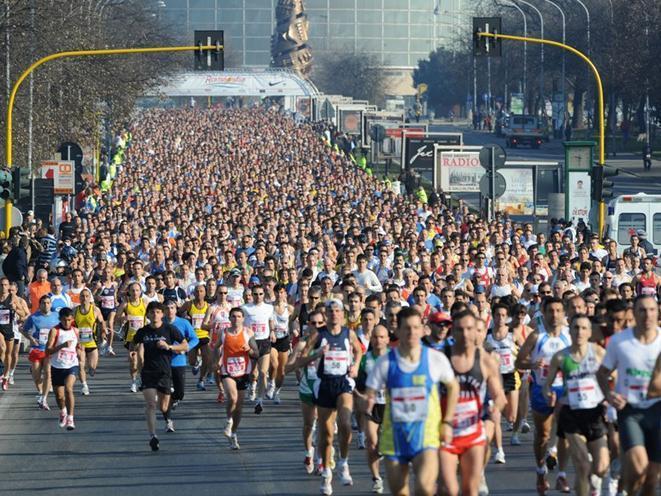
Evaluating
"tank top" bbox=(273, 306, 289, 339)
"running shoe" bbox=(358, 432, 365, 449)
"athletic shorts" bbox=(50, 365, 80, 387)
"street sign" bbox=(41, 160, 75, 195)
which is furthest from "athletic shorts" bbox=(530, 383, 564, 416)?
"street sign" bbox=(41, 160, 75, 195)

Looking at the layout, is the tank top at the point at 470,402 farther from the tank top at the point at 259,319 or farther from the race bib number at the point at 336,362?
the tank top at the point at 259,319

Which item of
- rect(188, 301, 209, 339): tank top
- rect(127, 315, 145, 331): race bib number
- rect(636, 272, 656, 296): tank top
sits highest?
rect(636, 272, 656, 296): tank top

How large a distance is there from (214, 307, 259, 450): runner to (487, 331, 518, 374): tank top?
2.21 meters

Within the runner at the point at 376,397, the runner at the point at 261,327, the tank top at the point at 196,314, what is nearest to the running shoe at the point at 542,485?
the runner at the point at 376,397

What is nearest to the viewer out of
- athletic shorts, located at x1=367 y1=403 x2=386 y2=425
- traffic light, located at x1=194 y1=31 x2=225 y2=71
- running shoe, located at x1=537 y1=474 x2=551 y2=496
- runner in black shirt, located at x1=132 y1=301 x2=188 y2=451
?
running shoe, located at x1=537 y1=474 x2=551 y2=496

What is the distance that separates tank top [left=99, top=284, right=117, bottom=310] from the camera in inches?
953

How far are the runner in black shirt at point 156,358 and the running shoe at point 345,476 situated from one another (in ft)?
8.29

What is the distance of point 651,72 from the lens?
7138cm

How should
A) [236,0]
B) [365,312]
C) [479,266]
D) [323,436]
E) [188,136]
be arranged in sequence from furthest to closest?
[236,0] < [188,136] < [479,266] < [365,312] < [323,436]

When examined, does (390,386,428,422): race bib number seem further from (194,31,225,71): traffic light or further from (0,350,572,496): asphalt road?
(194,31,225,71): traffic light

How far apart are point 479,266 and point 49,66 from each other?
23.0 meters

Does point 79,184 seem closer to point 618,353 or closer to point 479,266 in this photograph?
point 479,266

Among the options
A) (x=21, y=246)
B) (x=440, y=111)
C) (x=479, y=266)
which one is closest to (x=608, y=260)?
(x=479, y=266)

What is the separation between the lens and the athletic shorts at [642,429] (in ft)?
37.6
